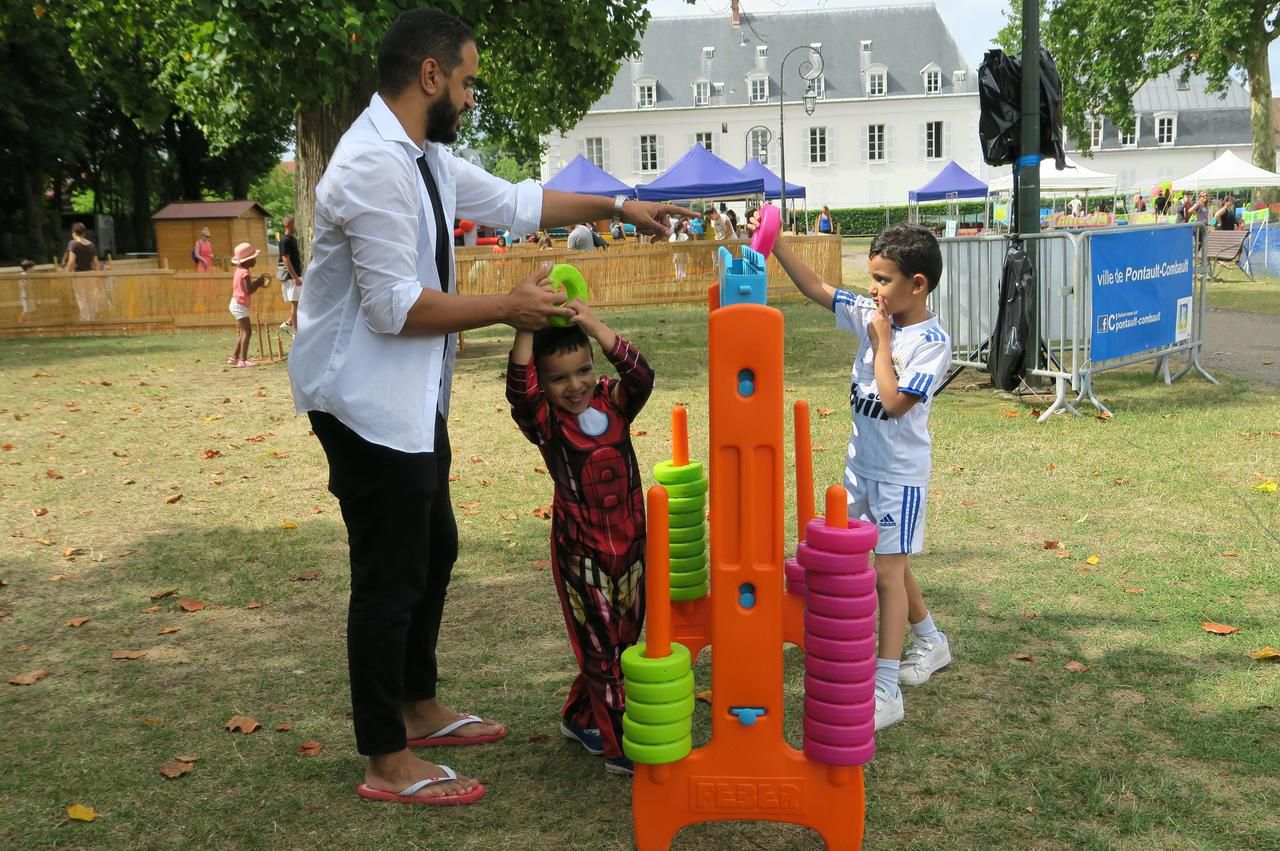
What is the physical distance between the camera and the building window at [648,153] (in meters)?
73.5

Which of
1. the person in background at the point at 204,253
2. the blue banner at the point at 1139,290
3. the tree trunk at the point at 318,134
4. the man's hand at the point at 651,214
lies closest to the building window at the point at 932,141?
the person in background at the point at 204,253

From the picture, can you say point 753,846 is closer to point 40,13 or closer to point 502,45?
point 502,45

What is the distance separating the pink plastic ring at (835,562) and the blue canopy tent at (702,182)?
23.8 meters

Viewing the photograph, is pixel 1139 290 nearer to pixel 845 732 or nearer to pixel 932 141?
pixel 845 732

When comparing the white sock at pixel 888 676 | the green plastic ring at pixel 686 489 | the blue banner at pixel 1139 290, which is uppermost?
the blue banner at pixel 1139 290

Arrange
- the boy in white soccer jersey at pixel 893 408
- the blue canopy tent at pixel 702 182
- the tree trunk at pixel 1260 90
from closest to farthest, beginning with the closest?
the boy in white soccer jersey at pixel 893 408
the blue canopy tent at pixel 702 182
the tree trunk at pixel 1260 90

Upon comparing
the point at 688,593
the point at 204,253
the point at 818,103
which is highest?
the point at 818,103

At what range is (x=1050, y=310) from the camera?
949 cm

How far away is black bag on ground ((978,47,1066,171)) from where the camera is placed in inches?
398

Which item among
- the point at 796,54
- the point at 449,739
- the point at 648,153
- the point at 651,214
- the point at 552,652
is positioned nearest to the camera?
the point at 449,739

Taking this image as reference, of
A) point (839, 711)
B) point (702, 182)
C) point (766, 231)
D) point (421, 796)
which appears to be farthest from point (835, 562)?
point (702, 182)

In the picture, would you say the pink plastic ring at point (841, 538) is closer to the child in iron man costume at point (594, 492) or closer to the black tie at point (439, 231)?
the child in iron man costume at point (594, 492)

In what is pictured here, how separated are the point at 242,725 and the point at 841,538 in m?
2.39

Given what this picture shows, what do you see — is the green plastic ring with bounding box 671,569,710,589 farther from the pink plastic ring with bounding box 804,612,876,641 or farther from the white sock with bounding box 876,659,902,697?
the pink plastic ring with bounding box 804,612,876,641
